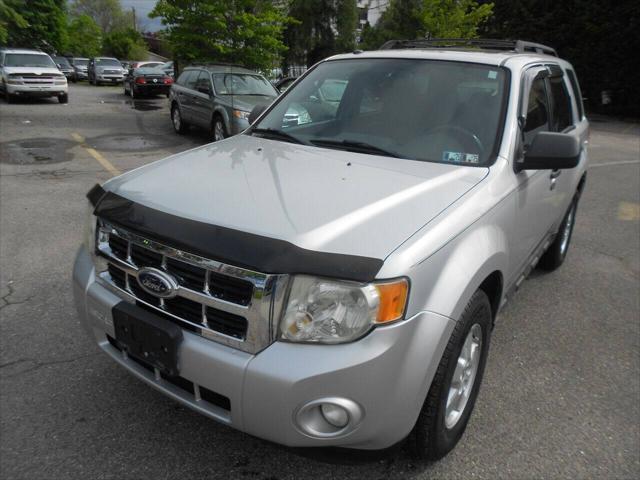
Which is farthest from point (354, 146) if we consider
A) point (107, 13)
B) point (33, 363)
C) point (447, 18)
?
point (107, 13)

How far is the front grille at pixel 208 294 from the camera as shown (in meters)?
1.92

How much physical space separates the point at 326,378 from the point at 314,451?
1.21ft

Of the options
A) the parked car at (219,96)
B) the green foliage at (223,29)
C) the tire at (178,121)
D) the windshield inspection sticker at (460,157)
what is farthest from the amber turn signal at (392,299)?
the green foliage at (223,29)

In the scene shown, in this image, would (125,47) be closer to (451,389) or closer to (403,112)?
(403,112)

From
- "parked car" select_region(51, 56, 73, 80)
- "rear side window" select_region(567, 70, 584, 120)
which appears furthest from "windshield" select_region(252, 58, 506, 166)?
"parked car" select_region(51, 56, 73, 80)

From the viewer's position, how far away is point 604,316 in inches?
162

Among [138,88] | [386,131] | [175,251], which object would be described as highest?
[386,131]

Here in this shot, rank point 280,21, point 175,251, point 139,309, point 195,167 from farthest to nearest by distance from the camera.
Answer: point 280,21, point 195,167, point 139,309, point 175,251

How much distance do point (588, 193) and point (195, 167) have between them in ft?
25.1

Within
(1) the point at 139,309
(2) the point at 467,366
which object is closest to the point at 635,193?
(2) the point at 467,366

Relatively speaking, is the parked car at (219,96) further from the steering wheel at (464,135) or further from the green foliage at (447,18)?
the green foliage at (447,18)

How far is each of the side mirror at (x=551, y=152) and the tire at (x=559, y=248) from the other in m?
1.95

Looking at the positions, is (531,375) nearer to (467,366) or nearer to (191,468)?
(467,366)

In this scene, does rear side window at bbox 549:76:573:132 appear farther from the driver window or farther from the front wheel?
the front wheel
